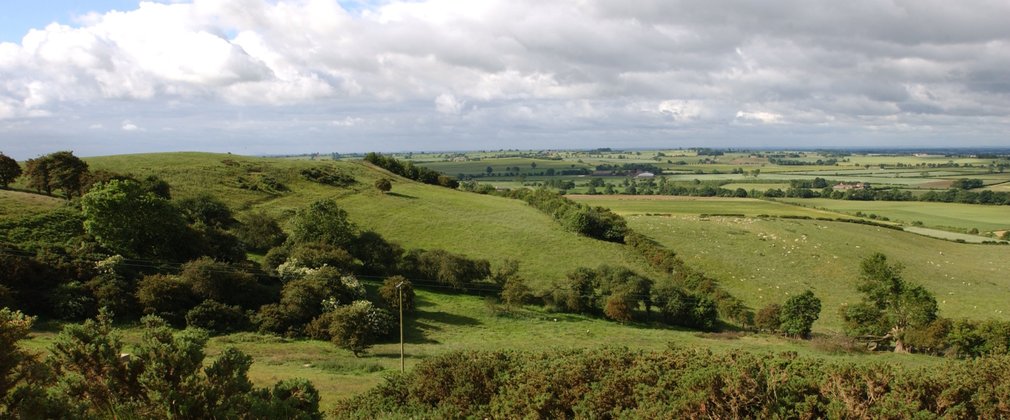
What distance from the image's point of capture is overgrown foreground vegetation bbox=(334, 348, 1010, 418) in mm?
13812

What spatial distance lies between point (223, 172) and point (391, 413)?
7565cm

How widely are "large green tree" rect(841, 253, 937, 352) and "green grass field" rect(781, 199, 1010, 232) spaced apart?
70030 mm

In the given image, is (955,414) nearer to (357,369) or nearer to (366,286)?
(357,369)

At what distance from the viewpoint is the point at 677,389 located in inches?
607

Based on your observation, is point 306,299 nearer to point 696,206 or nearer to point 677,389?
point 677,389

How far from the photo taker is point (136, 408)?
950cm

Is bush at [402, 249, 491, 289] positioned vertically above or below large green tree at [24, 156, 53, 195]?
below

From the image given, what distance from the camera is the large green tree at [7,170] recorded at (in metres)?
52.4

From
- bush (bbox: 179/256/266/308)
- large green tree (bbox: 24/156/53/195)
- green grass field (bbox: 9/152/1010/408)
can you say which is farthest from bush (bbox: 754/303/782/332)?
large green tree (bbox: 24/156/53/195)

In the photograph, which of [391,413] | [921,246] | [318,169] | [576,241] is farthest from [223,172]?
[921,246]

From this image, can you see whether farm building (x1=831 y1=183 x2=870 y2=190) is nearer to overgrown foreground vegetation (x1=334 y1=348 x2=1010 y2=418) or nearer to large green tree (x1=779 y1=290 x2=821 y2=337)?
large green tree (x1=779 y1=290 x2=821 y2=337)

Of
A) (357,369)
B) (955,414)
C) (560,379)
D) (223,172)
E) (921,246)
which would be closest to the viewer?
(955,414)

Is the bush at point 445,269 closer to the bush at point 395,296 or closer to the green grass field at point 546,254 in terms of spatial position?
the green grass field at point 546,254

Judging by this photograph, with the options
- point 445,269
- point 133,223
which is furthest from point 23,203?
point 445,269
